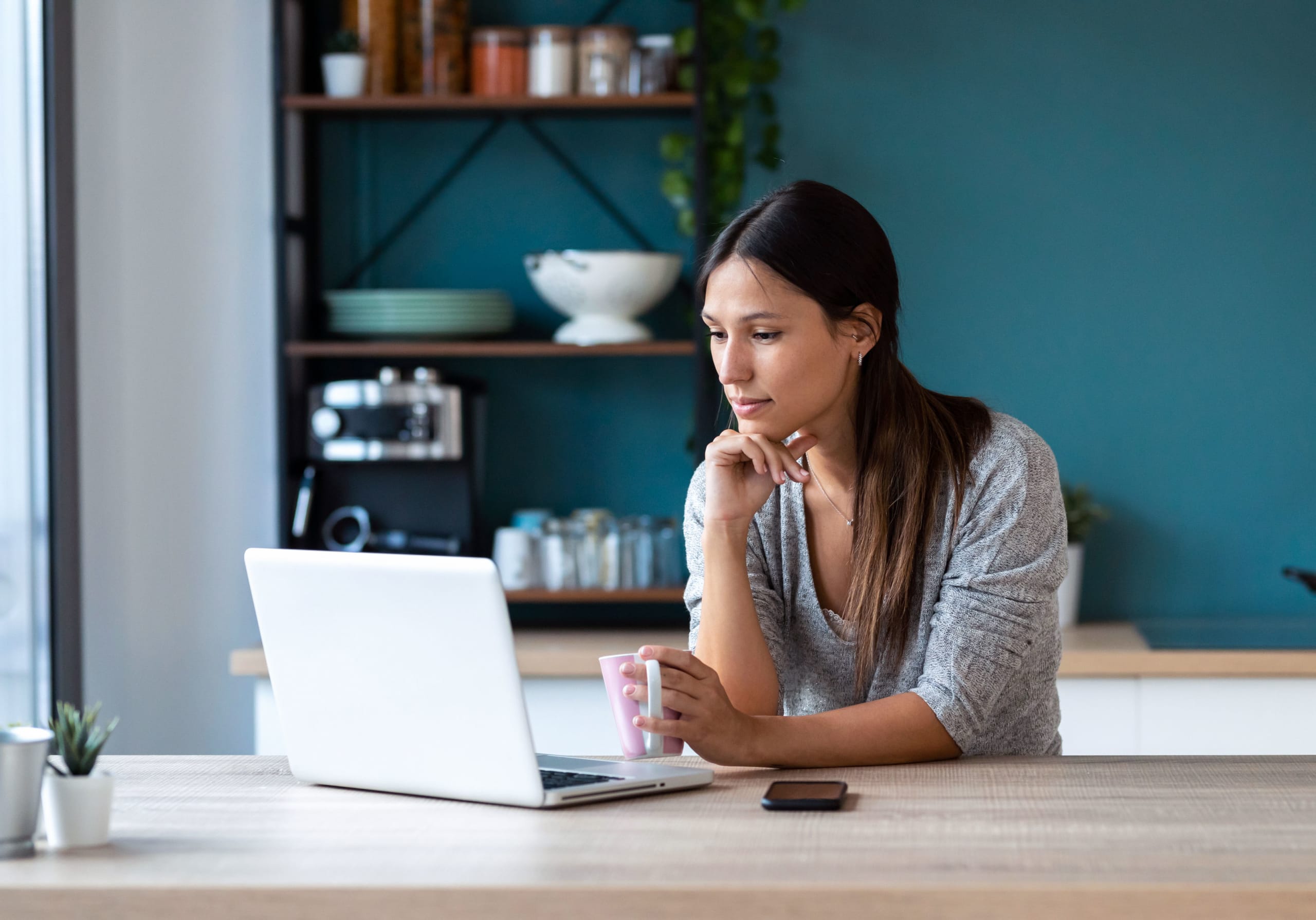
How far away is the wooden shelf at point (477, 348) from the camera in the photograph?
2859 millimetres

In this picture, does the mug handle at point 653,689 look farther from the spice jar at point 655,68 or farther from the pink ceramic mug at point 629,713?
the spice jar at point 655,68

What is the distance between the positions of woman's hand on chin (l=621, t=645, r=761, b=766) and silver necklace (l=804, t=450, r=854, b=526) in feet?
1.39

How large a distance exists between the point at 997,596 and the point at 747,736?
14.0 inches

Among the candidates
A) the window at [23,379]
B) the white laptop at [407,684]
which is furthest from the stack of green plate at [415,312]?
the white laptop at [407,684]

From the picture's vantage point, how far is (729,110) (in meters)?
3.08

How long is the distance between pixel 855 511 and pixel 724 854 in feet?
2.42

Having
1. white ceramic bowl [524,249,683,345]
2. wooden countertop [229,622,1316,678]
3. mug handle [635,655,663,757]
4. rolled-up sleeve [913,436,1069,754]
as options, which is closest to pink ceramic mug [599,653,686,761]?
mug handle [635,655,663,757]

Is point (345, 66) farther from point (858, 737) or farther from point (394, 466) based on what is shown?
point (858, 737)

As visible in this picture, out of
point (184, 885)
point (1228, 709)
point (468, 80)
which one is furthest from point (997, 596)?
point (468, 80)

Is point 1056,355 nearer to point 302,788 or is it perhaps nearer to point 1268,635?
point 1268,635

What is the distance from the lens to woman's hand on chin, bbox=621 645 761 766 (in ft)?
4.61

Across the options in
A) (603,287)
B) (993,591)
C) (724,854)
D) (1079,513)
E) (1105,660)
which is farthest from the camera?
(1079,513)

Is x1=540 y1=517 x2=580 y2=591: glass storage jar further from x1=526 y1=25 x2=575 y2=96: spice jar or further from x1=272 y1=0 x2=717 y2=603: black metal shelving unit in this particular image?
x1=526 y1=25 x2=575 y2=96: spice jar

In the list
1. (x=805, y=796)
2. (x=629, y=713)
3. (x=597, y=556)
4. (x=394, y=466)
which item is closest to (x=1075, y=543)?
(x=597, y=556)
